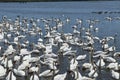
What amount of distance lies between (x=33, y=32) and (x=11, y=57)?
18.3m

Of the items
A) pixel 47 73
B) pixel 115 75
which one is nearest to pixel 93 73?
pixel 115 75

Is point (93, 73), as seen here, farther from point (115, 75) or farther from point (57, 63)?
point (57, 63)

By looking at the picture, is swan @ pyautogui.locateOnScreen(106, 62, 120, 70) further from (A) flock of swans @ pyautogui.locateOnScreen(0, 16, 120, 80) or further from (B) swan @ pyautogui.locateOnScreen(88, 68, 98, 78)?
(B) swan @ pyautogui.locateOnScreen(88, 68, 98, 78)

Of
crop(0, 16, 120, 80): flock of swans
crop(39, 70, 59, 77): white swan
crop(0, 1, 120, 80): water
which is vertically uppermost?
crop(39, 70, 59, 77): white swan

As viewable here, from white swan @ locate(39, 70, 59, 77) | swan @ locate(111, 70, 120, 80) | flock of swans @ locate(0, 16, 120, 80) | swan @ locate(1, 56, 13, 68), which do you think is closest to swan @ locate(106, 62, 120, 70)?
flock of swans @ locate(0, 16, 120, 80)

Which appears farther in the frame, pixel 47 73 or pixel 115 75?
pixel 115 75

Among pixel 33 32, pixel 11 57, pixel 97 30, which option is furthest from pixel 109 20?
pixel 11 57

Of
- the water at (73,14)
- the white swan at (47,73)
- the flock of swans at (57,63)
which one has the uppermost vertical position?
the white swan at (47,73)

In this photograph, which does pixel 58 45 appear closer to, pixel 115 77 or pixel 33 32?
pixel 33 32

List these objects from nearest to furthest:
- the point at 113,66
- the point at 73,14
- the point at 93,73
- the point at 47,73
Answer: the point at 47,73 → the point at 93,73 → the point at 113,66 → the point at 73,14

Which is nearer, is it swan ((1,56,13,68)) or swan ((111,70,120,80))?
swan ((111,70,120,80))

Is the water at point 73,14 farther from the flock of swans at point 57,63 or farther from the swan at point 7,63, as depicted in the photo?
the swan at point 7,63

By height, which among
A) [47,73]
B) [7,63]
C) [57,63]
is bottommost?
[57,63]

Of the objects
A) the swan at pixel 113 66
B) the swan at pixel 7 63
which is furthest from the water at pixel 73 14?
the swan at pixel 7 63
